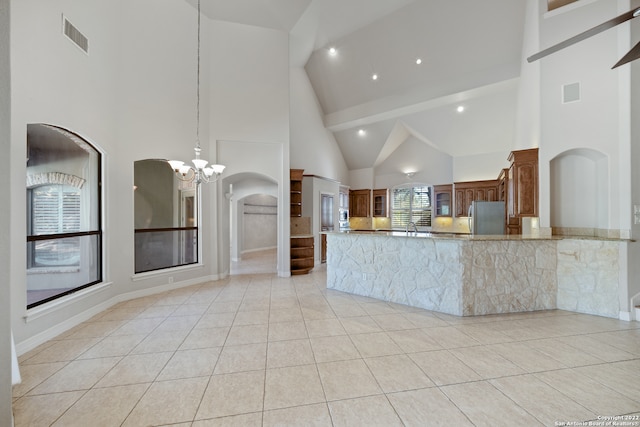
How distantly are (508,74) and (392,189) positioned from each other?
4.98 m

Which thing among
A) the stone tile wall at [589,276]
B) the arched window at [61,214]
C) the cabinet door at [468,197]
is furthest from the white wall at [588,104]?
the arched window at [61,214]

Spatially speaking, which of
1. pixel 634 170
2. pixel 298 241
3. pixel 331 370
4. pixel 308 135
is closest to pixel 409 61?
pixel 308 135

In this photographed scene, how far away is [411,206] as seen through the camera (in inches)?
395

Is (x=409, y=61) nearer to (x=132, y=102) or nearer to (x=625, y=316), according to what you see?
(x=132, y=102)

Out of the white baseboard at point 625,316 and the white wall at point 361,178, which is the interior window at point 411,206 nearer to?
the white wall at point 361,178

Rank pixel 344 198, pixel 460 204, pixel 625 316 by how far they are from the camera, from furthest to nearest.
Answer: pixel 344 198 → pixel 460 204 → pixel 625 316

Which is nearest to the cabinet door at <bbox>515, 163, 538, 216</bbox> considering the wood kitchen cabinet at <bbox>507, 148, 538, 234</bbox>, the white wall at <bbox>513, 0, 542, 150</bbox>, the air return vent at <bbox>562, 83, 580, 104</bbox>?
the wood kitchen cabinet at <bbox>507, 148, 538, 234</bbox>

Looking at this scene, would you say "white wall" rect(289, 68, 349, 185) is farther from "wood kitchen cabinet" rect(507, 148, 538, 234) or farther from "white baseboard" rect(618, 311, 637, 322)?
"white baseboard" rect(618, 311, 637, 322)

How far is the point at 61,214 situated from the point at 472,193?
371 inches

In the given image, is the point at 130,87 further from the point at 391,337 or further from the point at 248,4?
the point at 391,337

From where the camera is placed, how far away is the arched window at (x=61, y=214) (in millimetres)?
3229

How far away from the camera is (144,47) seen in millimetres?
4867

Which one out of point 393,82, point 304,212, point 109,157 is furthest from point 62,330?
point 393,82

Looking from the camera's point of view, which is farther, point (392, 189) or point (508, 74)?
point (392, 189)
